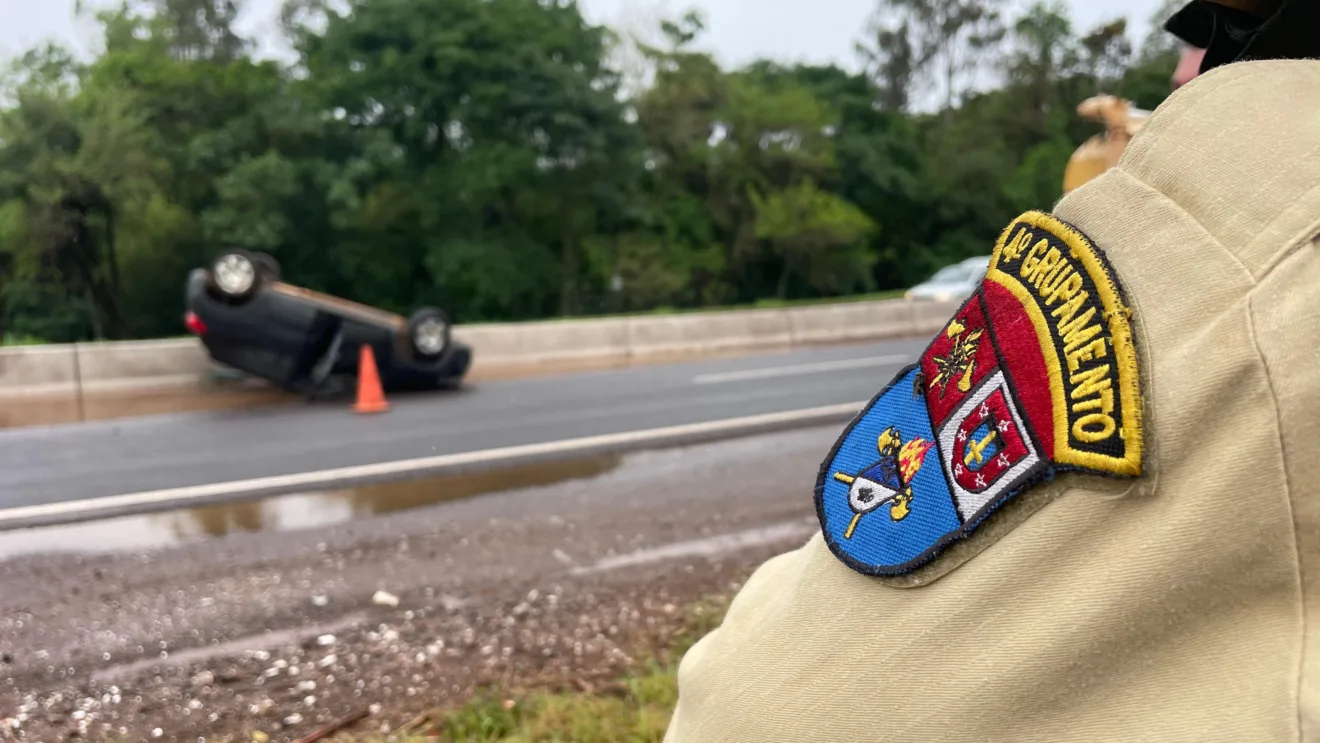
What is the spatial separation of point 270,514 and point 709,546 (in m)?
2.83

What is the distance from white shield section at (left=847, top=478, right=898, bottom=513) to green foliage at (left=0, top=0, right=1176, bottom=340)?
18215mm

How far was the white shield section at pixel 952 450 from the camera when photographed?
0.79 m

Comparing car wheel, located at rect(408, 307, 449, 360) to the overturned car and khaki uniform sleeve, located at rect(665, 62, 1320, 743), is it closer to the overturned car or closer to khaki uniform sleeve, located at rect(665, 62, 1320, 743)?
the overturned car

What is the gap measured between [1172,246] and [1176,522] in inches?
9.5

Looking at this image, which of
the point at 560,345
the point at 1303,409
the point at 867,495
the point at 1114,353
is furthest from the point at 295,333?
the point at 1303,409

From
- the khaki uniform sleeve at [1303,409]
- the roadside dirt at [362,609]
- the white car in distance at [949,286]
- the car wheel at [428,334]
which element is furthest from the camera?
the white car in distance at [949,286]

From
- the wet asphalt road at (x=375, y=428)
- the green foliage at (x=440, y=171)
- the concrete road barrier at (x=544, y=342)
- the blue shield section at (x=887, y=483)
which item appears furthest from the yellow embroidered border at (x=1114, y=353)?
the green foliage at (x=440, y=171)

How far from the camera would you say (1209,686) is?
717mm

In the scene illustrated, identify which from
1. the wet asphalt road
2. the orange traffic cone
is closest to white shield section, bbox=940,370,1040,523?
the wet asphalt road

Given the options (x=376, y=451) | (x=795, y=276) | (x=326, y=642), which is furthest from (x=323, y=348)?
(x=795, y=276)

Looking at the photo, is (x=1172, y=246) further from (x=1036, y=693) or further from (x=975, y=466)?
(x=1036, y=693)

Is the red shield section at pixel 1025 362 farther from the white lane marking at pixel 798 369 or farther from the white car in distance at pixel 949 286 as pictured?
the white car in distance at pixel 949 286

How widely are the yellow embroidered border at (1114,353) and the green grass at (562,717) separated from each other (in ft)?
7.72

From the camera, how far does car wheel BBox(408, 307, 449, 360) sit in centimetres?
1107
